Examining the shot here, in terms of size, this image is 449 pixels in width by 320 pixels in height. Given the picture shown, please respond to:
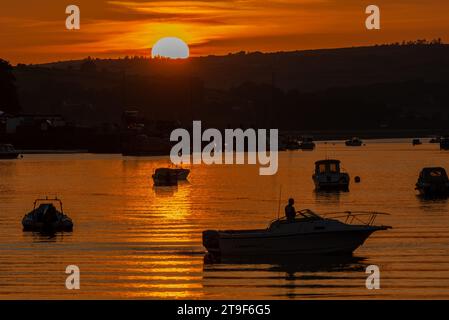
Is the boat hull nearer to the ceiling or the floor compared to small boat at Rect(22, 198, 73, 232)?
nearer to the floor

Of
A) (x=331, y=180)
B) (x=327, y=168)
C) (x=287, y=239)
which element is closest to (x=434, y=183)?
(x=331, y=180)

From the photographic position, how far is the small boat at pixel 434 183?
116 m

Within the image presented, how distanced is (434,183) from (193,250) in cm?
5006

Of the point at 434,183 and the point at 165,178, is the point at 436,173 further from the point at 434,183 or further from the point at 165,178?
the point at 165,178

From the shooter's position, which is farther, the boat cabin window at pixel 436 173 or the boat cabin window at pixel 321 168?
Result: the boat cabin window at pixel 321 168

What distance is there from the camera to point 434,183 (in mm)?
→ 116375

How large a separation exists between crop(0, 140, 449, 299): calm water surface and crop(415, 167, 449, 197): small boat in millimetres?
2209

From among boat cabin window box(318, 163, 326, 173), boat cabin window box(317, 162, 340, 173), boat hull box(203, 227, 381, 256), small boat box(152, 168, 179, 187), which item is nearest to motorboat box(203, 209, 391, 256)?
boat hull box(203, 227, 381, 256)

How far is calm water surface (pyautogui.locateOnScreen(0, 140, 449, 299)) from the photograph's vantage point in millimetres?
56031

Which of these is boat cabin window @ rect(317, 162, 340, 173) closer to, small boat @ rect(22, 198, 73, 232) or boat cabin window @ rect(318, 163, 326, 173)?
boat cabin window @ rect(318, 163, 326, 173)

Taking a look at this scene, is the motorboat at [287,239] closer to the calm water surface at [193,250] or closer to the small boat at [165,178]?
the calm water surface at [193,250]

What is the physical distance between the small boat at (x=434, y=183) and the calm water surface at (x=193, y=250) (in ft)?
7.25

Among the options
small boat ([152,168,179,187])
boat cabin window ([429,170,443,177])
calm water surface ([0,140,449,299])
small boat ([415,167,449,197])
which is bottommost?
calm water surface ([0,140,449,299])

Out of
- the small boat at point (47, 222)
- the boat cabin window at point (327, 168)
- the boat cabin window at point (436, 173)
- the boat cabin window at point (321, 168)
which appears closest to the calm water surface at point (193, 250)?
the small boat at point (47, 222)
